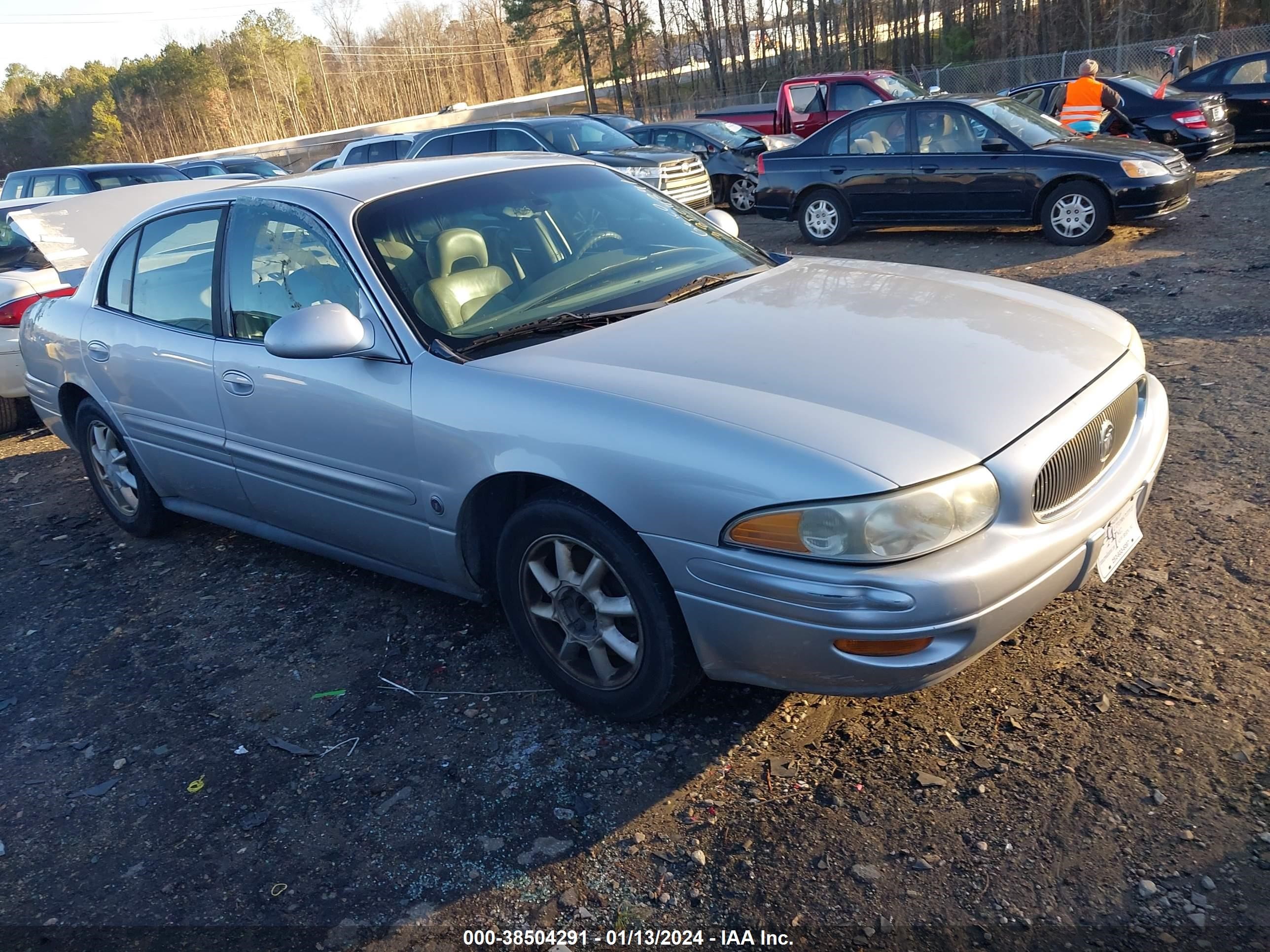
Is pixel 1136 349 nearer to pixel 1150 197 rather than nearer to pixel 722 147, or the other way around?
pixel 1150 197

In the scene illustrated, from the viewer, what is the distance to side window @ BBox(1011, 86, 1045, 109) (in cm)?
1519

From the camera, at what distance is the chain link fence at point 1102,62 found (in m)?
23.5

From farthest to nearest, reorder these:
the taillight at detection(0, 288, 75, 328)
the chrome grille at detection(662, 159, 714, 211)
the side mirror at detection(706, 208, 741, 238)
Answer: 1. the chrome grille at detection(662, 159, 714, 211)
2. the taillight at detection(0, 288, 75, 328)
3. the side mirror at detection(706, 208, 741, 238)

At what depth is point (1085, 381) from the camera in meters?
2.96

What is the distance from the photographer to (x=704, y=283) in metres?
3.78

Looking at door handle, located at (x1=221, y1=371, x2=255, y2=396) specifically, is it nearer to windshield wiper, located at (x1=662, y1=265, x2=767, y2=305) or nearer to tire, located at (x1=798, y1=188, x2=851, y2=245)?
windshield wiper, located at (x1=662, y1=265, x2=767, y2=305)

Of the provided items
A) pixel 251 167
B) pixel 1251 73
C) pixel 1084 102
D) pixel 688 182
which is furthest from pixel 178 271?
pixel 251 167

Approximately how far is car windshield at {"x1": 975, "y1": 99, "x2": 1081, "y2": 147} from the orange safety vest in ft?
5.46

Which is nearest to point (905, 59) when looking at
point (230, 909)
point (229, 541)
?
point (229, 541)

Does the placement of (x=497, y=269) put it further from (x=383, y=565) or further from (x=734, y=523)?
(x=734, y=523)

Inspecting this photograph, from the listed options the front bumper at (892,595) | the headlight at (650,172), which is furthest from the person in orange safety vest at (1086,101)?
the front bumper at (892,595)

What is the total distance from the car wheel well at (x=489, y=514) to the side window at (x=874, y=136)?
8.75 metres

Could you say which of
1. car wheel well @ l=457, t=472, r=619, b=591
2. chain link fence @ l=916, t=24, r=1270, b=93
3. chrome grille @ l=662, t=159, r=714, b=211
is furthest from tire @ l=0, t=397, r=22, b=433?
chain link fence @ l=916, t=24, r=1270, b=93

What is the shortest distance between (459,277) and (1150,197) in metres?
8.02
